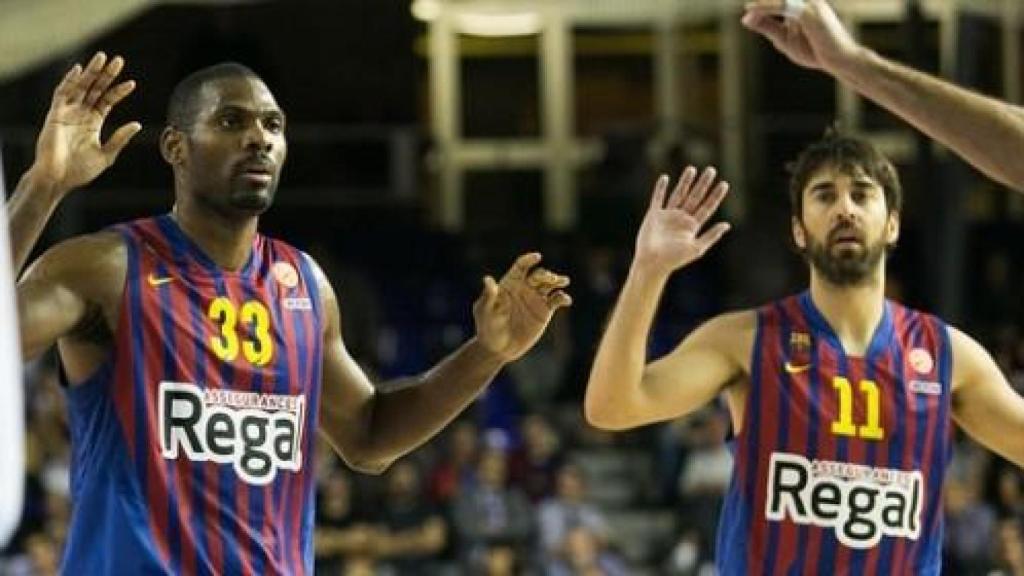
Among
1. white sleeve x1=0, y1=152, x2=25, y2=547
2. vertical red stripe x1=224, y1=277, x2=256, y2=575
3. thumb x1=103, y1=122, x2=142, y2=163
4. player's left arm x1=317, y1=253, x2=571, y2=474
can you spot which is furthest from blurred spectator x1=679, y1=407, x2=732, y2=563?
white sleeve x1=0, y1=152, x2=25, y2=547

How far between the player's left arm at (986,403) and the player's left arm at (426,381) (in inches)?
49.8

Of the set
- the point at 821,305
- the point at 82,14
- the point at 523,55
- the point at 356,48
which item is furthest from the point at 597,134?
the point at 821,305

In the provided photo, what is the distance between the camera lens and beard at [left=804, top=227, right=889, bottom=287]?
6238 mm

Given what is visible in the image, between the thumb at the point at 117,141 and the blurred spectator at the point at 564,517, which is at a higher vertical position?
the thumb at the point at 117,141

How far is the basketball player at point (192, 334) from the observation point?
17.1 ft

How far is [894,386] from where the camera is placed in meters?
6.23

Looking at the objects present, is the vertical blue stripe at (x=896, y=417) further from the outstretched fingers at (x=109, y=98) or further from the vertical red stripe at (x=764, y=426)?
the outstretched fingers at (x=109, y=98)

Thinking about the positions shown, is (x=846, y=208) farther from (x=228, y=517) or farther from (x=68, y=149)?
(x=68, y=149)

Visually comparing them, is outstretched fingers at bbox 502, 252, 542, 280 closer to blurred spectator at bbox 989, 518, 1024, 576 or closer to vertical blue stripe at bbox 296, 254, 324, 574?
vertical blue stripe at bbox 296, 254, 324, 574

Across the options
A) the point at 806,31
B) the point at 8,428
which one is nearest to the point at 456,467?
the point at 806,31

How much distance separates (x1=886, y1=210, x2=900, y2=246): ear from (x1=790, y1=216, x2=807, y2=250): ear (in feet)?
0.78

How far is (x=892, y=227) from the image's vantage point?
6.33 meters

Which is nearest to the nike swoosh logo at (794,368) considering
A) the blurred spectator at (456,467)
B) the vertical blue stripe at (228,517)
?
the vertical blue stripe at (228,517)

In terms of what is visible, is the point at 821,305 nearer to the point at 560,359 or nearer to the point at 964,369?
the point at 964,369
